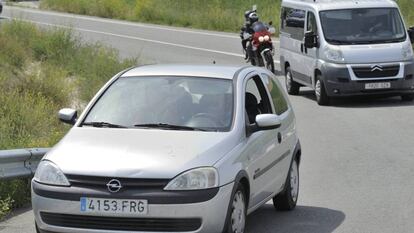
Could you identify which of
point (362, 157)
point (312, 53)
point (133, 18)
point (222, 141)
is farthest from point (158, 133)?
point (133, 18)

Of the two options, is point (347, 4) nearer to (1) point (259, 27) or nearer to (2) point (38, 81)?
(1) point (259, 27)

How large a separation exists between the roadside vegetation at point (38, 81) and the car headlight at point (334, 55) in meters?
4.77

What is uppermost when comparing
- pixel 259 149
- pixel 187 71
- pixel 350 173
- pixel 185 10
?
pixel 187 71

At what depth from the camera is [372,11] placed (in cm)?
2144

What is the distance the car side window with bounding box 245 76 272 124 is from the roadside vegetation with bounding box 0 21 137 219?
2657 millimetres

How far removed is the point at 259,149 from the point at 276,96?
4.59ft

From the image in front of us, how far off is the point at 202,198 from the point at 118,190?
640 mm

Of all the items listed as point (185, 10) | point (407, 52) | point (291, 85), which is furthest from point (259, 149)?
point (185, 10)

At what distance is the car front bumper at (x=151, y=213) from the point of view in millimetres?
7891

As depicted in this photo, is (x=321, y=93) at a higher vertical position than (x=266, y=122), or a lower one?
lower

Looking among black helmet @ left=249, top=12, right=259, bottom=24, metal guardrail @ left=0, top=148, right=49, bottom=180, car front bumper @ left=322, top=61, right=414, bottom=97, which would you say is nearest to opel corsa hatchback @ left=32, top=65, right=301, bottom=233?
metal guardrail @ left=0, top=148, right=49, bottom=180

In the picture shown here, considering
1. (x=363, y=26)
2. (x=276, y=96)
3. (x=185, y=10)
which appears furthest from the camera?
(x=185, y=10)

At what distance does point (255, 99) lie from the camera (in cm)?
987

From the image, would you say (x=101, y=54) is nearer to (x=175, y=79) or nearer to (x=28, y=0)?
(x=175, y=79)
